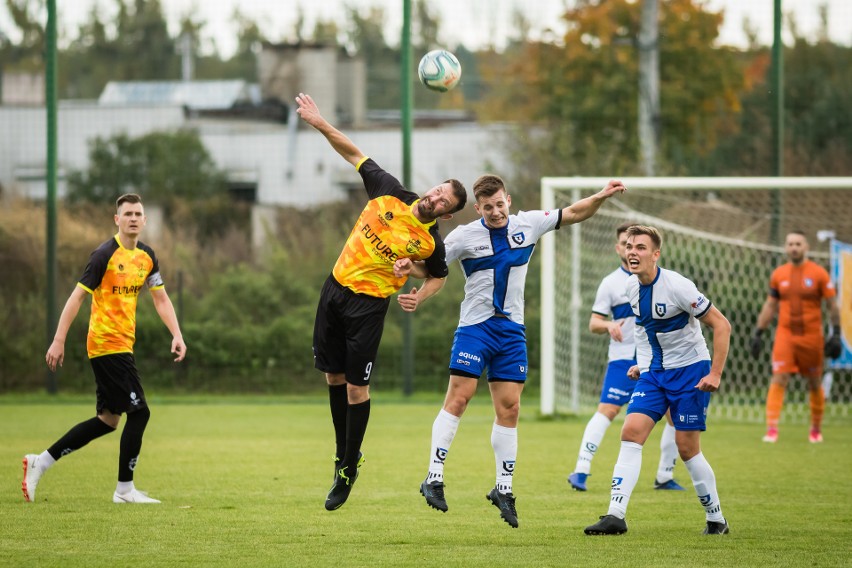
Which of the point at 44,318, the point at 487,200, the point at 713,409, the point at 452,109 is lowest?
the point at 713,409

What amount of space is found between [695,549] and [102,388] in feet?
14.9

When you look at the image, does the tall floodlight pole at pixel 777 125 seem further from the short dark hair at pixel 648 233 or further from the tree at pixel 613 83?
the short dark hair at pixel 648 233

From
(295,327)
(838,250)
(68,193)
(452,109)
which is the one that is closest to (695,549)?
(838,250)

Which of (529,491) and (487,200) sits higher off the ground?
(487,200)

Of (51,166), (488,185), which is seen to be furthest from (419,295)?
(51,166)

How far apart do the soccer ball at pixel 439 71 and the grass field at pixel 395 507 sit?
10.2 feet

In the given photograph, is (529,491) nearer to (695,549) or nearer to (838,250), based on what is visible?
(695,549)

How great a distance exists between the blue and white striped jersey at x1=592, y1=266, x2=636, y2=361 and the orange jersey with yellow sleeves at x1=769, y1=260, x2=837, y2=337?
3.62m

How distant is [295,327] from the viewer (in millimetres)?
19047

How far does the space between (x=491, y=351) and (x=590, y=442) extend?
2.41 m

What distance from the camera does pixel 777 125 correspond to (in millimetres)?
17328

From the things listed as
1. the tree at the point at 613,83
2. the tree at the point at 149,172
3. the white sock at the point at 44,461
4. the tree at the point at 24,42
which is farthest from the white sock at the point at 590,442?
the tree at the point at 24,42

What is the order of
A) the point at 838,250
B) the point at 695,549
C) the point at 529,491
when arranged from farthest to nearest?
the point at 838,250 → the point at 529,491 → the point at 695,549

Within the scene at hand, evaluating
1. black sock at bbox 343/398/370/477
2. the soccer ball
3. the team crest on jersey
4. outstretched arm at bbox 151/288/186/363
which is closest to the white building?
outstretched arm at bbox 151/288/186/363
